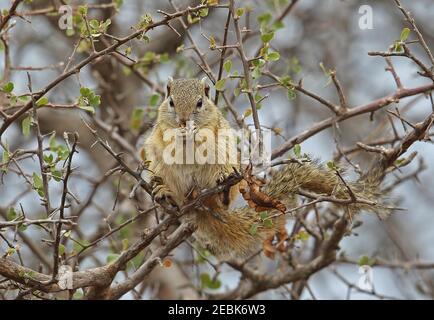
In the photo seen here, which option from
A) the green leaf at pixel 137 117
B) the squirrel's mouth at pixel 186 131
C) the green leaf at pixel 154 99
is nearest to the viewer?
the squirrel's mouth at pixel 186 131

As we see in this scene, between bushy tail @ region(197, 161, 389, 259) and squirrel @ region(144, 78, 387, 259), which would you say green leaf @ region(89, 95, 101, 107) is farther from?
bushy tail @ region(197, 161, 389, 259)

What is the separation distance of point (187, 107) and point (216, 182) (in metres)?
0.31

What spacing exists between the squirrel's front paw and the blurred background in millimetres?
525

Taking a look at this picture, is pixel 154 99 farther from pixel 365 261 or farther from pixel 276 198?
pixel 365 261

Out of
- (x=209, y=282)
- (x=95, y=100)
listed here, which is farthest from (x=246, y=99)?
(x=95, y=100)

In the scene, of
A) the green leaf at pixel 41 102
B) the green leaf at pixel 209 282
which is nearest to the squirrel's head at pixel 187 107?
the green leaf at pixel 41 102

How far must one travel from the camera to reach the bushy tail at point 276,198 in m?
2.80

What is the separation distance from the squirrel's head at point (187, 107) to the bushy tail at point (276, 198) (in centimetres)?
36

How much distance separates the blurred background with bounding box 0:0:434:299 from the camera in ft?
12.9

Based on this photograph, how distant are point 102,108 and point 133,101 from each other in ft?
0.82

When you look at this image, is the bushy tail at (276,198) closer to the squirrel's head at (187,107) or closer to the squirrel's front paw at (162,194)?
the squirrel's front paw at (162,194)

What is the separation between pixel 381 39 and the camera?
6191mm

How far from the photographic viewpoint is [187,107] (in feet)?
9.34
